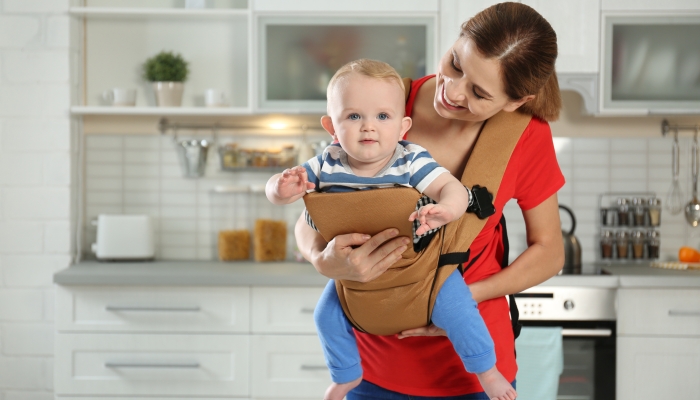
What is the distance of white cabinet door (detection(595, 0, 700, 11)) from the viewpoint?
2943mm

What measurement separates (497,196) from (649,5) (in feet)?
7.09

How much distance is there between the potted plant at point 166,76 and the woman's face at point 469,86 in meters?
2.13

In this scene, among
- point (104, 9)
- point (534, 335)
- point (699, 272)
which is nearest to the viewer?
point (534, 335)

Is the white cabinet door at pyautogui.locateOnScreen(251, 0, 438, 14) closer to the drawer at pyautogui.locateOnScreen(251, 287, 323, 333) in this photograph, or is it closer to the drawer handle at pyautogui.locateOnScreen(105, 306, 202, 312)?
the drawer at pyautogui.locateOnScreen(251, 287, 323, 333)

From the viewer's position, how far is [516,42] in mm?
1087

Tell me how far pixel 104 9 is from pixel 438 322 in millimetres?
2450

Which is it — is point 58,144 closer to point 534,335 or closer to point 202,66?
point 202,66

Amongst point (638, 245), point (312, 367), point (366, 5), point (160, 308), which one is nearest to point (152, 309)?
point (160, 308)

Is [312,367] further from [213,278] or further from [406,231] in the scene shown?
[406,231]

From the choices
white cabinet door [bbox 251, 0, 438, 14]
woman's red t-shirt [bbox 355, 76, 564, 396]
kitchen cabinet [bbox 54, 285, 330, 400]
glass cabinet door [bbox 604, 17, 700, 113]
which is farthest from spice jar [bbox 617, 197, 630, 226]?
woman's red t-shirt [bbox 355, 76, 564, 396]

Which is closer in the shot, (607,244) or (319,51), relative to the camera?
(319,51)

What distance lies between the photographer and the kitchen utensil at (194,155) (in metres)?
3.22

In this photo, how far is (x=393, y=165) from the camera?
3.79 ft

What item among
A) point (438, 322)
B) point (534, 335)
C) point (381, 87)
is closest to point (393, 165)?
point (381, 87)
